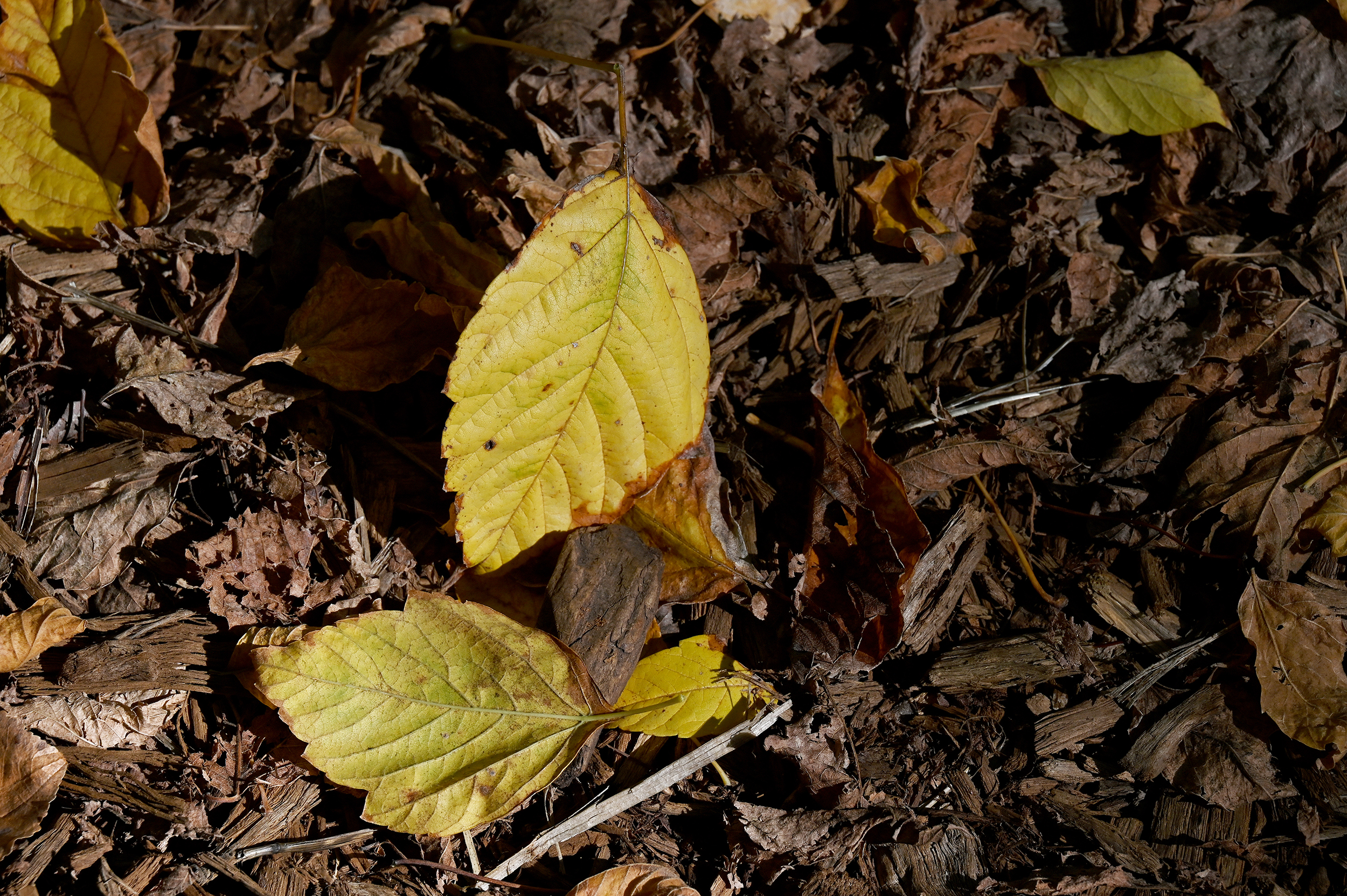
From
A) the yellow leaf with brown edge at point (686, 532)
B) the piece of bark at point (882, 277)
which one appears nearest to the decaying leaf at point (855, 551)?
the yellow leaf with brown edge at point (686, 532)

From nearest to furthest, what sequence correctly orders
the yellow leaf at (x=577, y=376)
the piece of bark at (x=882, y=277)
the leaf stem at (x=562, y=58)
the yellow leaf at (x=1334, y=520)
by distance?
the yellow leaf at (x=577, y=376), the leaf stem at (x=562, y=58), the yellow leaf at (x=1334, y=520), the piece of bark at (x=882, y=277)

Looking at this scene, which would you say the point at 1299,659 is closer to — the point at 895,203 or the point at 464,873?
the point at 895,203

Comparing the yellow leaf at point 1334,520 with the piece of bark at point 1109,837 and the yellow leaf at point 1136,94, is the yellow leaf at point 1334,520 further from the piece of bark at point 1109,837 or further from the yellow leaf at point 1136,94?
the yellow leaf at point 1136,94

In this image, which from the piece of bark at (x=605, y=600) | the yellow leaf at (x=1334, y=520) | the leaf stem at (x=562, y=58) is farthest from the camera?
the yellow leaf at (x=1334, y=520)

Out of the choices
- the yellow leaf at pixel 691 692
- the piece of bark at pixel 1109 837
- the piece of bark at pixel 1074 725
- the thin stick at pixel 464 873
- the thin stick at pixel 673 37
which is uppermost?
the thin stick at pixel 673 37

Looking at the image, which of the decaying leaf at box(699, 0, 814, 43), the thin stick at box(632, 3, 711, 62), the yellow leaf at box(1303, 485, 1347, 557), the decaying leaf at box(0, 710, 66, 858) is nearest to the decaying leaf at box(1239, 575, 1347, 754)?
the yellow leaf at box(1303, 485, 1347, 557)

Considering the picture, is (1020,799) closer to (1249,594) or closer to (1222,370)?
(1249,594)
